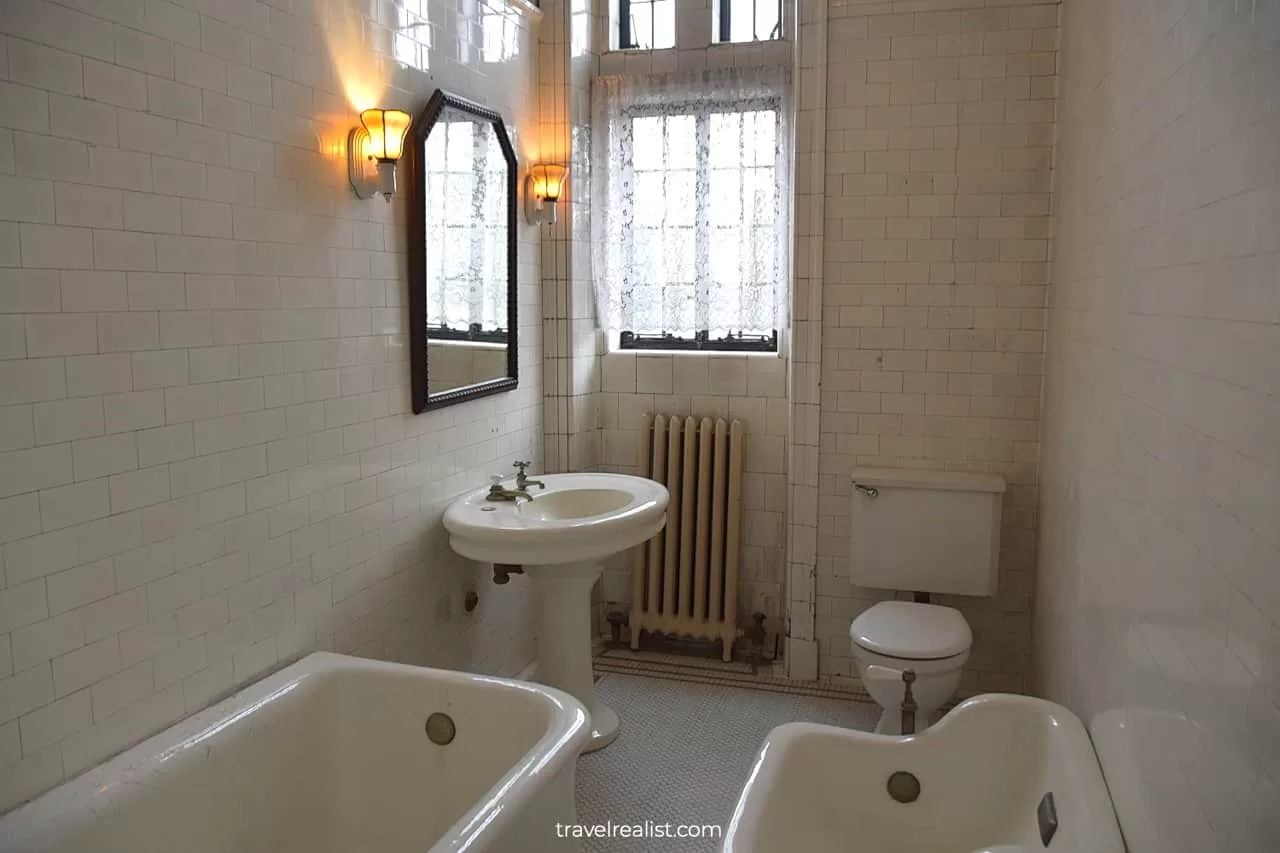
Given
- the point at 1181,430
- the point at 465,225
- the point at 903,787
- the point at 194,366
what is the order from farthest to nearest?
the point at 465,225 < the point at 903,787 < the point at 194,366 < the point at 1181,430

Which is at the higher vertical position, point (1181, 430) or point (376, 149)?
point (376, 149)

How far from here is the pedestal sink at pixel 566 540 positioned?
2.90 m

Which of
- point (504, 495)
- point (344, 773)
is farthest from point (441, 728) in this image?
point (504, 495)

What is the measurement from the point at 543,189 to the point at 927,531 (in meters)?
1.89

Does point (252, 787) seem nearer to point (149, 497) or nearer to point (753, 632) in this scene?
point (149, 497)

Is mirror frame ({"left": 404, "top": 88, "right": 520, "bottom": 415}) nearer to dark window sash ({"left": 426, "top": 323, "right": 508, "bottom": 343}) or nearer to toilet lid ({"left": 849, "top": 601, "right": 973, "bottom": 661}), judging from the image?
dark window sash ({"left": 426, "top": 323, "right": 508, "bottom": 343})

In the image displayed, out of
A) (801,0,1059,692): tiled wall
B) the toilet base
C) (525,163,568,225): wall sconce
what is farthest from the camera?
(525,163,568,225): wall sconce

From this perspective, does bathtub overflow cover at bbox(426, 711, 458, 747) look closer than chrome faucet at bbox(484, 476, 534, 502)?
Yes

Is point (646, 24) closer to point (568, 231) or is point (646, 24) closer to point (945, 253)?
point (568, 231)

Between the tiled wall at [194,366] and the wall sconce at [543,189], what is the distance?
647 millimetres

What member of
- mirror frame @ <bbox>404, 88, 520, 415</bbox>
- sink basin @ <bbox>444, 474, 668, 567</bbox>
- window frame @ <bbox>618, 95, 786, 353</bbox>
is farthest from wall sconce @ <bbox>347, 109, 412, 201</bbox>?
window frame @ <bbox>618, 95, 786, 353</bbox>

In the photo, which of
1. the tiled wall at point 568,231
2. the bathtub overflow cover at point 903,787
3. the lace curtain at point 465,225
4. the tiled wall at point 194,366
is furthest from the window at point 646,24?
the bathtub overflow cover at point 903,787

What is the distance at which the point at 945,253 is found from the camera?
349 centimetres

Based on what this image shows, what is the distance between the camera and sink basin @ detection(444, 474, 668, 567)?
2.88m
